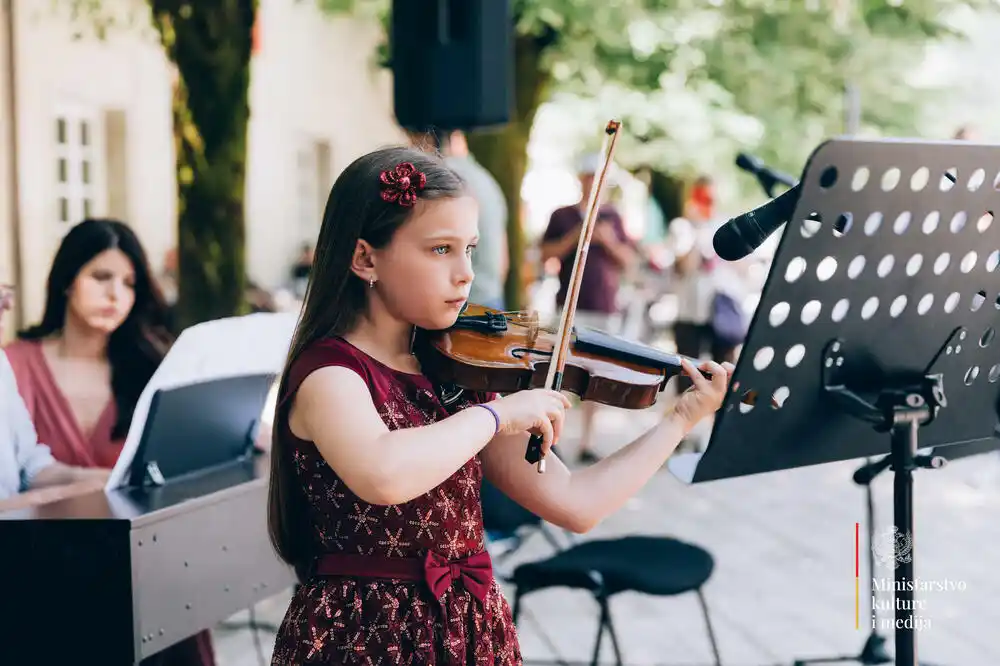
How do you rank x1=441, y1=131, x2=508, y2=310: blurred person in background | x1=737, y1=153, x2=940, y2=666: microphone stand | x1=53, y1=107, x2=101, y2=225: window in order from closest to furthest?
1. x1=737, y1=153, x2=940, y2=666: microphone stand
2. x1=441, y1=131, x2=508, y2=310: blurred person in background
3. x1=53, y1=107, x2=101, y2=225: window

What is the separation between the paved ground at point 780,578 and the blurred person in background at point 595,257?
1342mm

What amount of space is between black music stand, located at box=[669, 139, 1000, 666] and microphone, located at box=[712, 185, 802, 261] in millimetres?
101

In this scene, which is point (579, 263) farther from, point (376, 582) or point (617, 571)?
point (617, 571)

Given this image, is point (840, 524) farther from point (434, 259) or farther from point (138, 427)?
point (434, 259)

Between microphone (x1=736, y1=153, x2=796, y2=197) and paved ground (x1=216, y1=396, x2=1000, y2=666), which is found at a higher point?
microphone (x1=736, y1=153, x2=796, y2=197)

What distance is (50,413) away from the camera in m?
3.04

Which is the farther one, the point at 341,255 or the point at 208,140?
the point at 208,140

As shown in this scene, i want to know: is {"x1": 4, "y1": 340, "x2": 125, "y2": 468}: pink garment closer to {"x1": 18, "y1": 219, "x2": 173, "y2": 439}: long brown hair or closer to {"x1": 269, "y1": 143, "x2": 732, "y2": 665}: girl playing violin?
{"x1": 18, "y1": 219, "x2": 173, "y2": 439}: long brown hair

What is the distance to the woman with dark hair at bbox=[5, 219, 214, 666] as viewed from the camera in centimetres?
309

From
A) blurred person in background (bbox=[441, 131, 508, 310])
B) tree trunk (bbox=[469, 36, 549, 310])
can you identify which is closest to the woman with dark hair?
blurred person in background (bbox=[441, 131, 508, 310])

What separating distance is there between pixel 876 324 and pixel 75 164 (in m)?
8.60

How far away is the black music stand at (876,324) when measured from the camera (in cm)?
176

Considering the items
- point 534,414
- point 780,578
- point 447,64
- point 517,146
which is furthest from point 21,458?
point 517,146

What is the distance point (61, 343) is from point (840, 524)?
4.06 metres
